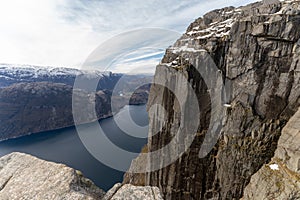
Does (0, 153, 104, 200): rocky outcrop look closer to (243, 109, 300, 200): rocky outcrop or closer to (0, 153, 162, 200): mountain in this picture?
(0, 153, 162, 200): mountain

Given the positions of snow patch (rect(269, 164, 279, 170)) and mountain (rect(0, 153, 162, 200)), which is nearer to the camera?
mountain (rect(0, 153, 162, 200))

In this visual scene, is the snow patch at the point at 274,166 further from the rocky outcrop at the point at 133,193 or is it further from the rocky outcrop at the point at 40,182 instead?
the rocky outcrop at the point at 40,182

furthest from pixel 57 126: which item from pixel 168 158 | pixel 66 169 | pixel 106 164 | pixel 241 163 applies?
pixel 66 169

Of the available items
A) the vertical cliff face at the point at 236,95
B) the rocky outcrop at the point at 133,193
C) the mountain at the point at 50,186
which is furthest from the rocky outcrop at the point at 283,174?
the mountain at the point at 50,186

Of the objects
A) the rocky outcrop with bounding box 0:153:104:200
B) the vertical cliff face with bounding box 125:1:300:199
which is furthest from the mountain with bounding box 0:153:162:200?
the vertical cliff face with bounding box 125:1:300:199

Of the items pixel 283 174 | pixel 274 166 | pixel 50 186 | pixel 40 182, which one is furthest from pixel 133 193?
pixel 274 166

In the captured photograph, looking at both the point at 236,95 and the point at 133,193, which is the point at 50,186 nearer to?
the point at 133,193
